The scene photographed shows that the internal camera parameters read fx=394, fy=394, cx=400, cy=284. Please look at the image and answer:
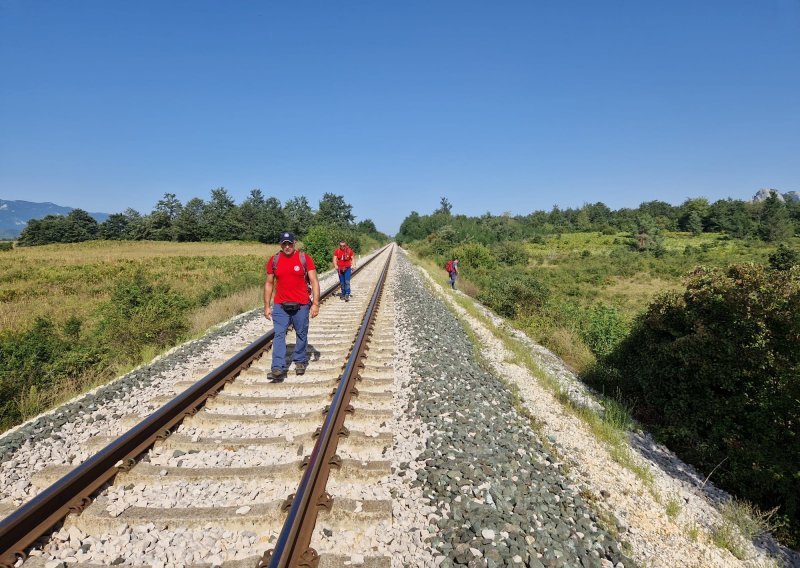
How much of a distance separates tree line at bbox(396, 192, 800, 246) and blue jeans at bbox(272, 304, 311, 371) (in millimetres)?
40228

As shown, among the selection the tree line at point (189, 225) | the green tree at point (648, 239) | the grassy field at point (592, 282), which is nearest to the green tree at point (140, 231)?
the tree line at point (189, 225)

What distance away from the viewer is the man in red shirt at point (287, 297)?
18.2ft

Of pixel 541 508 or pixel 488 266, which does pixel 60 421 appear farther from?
pixel 488 266

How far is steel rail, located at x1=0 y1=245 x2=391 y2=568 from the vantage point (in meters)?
2.51

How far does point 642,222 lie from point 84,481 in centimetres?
6715

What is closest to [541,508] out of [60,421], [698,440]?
[698,440]

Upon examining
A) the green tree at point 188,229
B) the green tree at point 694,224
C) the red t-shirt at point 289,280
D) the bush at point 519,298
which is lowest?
the bush at point 519,298

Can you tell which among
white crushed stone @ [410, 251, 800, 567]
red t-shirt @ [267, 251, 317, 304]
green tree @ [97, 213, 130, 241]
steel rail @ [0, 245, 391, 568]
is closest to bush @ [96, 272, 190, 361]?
red t-shirt @ [267, 251, 317, 304]

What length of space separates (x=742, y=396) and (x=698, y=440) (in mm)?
799

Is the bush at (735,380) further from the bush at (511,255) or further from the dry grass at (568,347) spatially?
the bush at (511,255)

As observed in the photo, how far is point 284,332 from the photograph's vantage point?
5570 millimetres

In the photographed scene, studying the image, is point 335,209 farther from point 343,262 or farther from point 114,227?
point 343,262

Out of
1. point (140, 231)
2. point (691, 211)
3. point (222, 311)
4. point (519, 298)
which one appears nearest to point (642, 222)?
point (691, 211)

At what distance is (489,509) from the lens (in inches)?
119
